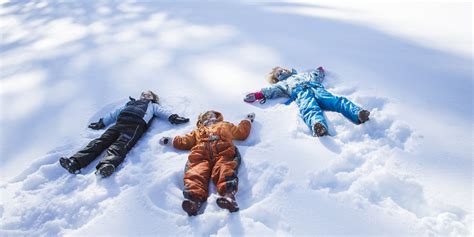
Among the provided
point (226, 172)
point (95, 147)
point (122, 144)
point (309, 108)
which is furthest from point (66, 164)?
point (309, 108)

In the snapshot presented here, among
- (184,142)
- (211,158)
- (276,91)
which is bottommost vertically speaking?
(211,158)

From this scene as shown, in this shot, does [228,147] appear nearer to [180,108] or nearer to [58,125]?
[180,108]

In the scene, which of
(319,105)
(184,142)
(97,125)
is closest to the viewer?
(184,142)

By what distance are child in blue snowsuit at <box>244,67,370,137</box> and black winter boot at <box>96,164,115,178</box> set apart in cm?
194

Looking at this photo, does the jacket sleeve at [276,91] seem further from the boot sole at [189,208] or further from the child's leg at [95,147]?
the boot sole at [189,208]

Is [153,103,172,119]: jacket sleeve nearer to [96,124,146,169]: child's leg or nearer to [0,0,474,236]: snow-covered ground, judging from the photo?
[0,0,474,236]: snow-covered ground

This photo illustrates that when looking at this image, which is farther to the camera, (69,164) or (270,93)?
(270,93)

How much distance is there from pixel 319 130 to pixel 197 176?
4.54ft

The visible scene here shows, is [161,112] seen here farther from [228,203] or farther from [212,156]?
[228,203]

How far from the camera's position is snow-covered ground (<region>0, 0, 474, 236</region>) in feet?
→ 9.32

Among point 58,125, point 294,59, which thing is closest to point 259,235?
point 58,125

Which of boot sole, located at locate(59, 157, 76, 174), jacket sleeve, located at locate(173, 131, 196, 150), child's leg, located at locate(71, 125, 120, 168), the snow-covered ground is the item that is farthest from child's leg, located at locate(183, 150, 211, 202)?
boot sole, located at locate(59, 157, 76, 174)

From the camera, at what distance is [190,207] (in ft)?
9.61

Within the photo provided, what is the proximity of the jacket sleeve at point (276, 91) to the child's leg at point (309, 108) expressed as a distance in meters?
0.25
